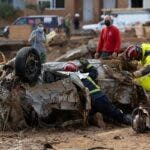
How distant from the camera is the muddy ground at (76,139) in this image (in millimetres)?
9758

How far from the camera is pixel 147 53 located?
1218cm

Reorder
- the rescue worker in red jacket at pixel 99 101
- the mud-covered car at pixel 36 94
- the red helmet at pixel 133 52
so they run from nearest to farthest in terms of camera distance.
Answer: the mud-covered car at pixel 36 94
the red helmet at pixel 133 52
the rescue worker in red jacket at pixel 99 101

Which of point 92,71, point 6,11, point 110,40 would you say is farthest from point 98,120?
point 6,11

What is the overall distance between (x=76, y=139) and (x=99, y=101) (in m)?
1.74

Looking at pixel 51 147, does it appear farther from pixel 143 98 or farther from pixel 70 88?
pixel 143 98

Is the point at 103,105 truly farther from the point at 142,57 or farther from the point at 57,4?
the point at 57,4

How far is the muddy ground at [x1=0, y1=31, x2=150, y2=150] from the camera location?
9758 mm

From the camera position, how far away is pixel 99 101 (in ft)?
40.2

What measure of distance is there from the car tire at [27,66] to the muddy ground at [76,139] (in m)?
0.99

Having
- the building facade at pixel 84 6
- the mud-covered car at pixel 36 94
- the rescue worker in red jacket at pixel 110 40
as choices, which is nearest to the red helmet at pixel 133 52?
the mud-covered car at pixel 36 94

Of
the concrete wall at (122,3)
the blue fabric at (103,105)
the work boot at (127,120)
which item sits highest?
the concrete wall at (122,3)

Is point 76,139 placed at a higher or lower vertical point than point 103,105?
lower

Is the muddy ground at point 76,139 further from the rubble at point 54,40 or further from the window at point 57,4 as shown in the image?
the window at point 57,4

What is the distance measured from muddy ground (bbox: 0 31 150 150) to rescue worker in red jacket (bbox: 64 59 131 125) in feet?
0.72
